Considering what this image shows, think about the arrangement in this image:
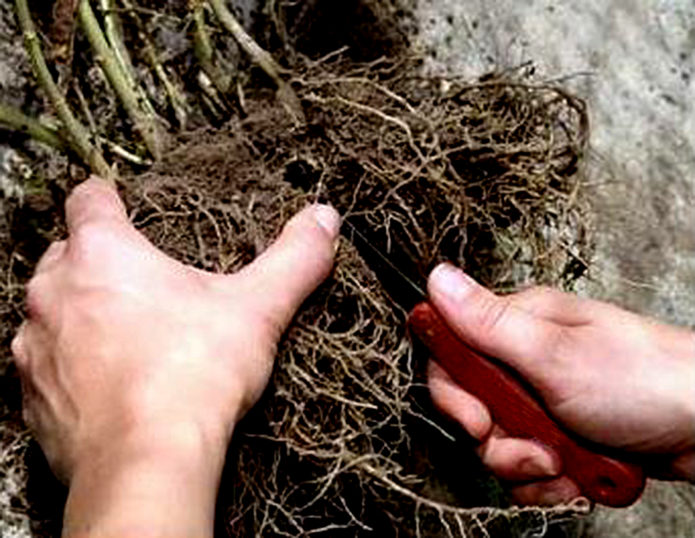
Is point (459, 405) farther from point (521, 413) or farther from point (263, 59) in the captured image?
point (263, 59)

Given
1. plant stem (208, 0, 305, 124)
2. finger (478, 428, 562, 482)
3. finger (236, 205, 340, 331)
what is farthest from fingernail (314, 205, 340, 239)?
finger (478, 428, 562, 482)

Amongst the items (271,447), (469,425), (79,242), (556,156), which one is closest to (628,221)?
(556,156)

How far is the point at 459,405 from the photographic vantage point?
3.78ft

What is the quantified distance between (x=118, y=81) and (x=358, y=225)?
26 centimetres

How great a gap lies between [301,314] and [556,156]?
0.92ft

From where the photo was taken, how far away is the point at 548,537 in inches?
55.6

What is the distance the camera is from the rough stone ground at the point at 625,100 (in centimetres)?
154

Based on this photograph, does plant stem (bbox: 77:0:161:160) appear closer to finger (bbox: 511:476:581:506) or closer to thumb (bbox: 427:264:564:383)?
thumb (bbox: 427:264:564:383)

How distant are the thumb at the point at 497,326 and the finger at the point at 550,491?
11cm

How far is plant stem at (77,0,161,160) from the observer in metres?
1.24

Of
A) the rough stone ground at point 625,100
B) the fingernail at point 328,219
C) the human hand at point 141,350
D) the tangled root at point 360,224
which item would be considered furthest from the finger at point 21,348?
the rough stone ground at point 625,100

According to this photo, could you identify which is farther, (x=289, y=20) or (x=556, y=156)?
(x=289, y=20)

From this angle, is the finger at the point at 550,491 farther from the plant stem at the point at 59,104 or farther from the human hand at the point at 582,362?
the plant stem at the point at 59,104

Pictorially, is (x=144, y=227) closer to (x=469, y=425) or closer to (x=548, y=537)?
(x=469, y=425)
